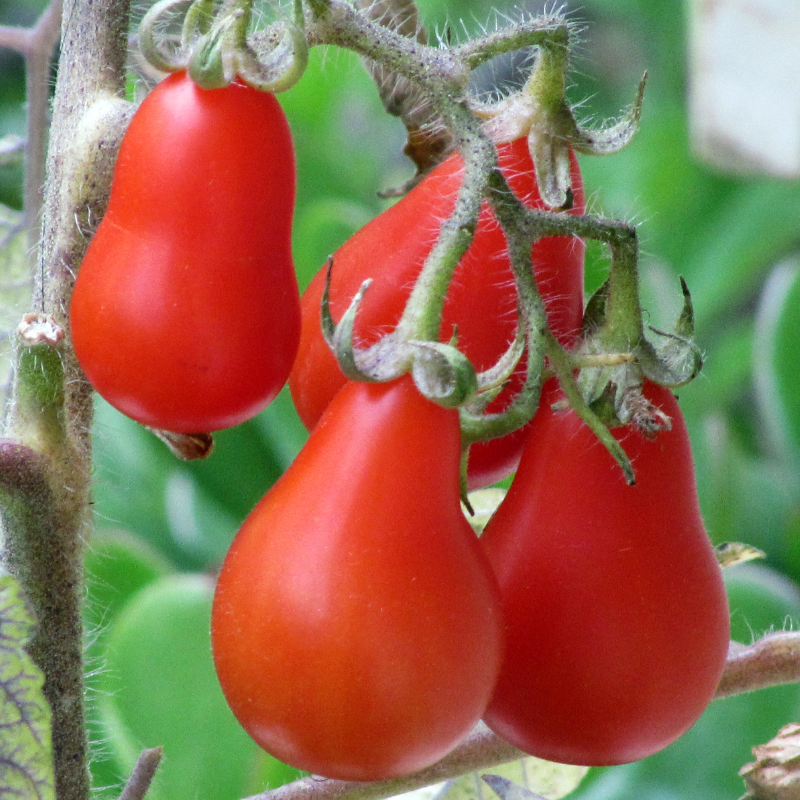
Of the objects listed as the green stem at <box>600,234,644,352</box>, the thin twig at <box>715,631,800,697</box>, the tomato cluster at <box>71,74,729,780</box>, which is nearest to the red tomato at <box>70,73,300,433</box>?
the tomato cluster at <box>71,74,729,780</box>

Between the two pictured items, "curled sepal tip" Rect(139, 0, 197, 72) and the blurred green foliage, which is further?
the blurred green foliage

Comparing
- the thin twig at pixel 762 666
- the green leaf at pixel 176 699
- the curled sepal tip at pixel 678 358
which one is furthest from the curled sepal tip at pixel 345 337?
the green leaf at pixel 176 699

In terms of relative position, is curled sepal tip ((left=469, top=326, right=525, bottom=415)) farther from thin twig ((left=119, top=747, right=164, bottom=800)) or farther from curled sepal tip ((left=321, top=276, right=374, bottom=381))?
thin twig ((left=119, top=747, right=164, bottom=800))

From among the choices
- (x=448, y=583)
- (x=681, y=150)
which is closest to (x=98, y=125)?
(x=448, y=583)

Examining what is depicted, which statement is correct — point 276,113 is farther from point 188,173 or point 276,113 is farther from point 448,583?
point 448,583

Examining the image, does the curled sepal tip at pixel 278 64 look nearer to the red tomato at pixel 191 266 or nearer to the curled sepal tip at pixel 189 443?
the red tomato at pixel 191 266
